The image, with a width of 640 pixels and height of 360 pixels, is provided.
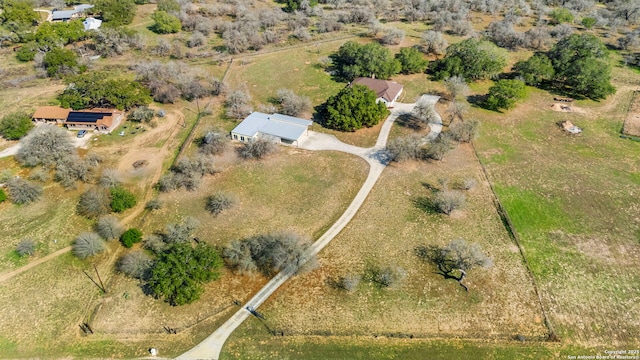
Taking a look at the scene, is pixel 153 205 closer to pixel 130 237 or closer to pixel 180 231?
pixel 130 237

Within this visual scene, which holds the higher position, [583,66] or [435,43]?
[583,66]

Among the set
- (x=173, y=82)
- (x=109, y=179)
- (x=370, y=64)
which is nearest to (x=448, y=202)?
Result: (x=370, y=64)

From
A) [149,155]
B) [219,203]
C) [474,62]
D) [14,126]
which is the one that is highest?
[474,62]

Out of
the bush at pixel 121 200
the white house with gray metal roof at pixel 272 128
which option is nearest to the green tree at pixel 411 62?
the white house with gray metal roof at pixel 272 128

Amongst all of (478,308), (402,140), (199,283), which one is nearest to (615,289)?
(478,308)

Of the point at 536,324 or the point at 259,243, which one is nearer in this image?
the point at 536,324

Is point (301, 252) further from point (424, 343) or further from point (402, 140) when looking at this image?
point (402, 140)

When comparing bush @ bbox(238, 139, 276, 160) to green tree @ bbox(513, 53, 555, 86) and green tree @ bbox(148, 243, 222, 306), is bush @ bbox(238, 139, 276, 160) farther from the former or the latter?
green tree @ bbox(513, 53, 555, 86)
